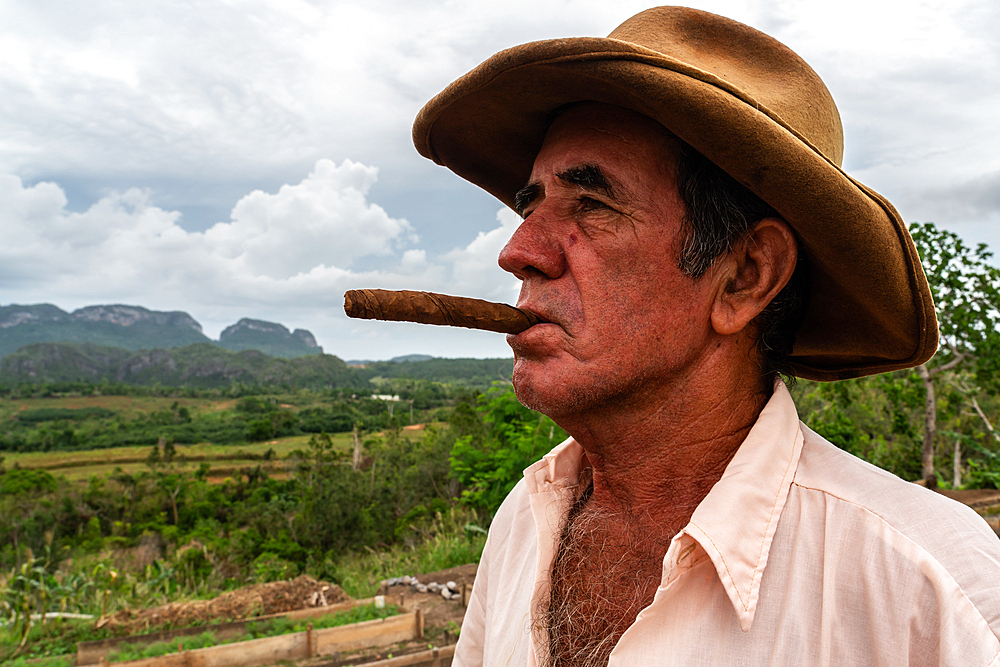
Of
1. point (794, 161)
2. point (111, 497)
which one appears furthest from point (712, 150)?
point (111, 497)

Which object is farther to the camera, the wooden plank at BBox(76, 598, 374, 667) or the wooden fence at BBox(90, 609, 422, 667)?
the wooden plank at BBox(76, 598, 374, 667)

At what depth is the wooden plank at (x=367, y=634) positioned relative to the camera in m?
5.38

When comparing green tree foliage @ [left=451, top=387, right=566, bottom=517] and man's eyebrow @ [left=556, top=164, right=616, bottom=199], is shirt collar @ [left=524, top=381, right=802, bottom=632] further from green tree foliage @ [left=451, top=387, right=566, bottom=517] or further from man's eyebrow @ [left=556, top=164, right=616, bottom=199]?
green tree foliage @ [left=451, top=387, right=566, bottom=517]

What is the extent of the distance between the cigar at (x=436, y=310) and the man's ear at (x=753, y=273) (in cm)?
40

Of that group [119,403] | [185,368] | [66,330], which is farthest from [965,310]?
[66,330]

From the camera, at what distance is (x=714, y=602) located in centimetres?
107

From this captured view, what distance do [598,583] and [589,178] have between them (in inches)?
36.5

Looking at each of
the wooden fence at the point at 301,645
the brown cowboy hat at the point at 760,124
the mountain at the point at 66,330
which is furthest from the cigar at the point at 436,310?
the mountain at the point at 66,330

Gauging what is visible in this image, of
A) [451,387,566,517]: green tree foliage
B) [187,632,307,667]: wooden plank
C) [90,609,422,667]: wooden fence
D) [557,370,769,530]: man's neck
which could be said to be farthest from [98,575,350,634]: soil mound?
[557,370,769,530]: man's neck

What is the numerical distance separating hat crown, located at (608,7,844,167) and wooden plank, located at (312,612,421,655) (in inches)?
215

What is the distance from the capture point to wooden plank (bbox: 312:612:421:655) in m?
5.38

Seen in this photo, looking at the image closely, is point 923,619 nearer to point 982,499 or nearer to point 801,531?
point 801,531

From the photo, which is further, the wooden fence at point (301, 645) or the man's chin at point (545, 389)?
the wooden fence at point (301, 645)

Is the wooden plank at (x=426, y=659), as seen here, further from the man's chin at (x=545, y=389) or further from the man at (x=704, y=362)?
the man's chin at (x=545, y=389)
